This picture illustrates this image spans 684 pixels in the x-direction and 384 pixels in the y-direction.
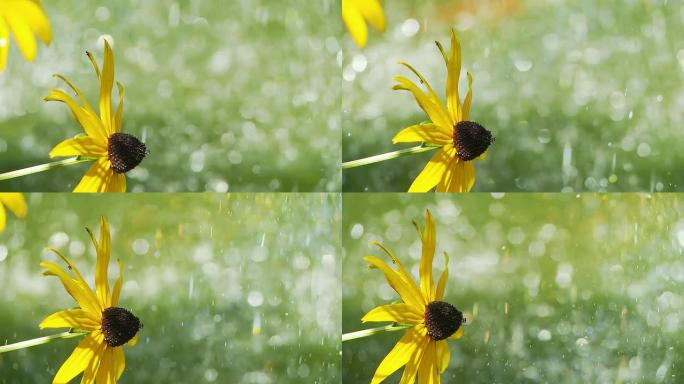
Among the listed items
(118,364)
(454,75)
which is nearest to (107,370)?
(118,364)

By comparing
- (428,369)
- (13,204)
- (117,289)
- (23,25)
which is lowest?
(428,369)

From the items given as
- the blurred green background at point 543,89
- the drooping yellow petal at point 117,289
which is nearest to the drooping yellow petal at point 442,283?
the blurred green background at point 543,89

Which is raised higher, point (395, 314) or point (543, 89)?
point (543, 89)

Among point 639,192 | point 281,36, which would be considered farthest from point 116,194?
point 639,192

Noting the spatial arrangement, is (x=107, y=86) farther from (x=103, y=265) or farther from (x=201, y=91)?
(x=103, y=265)

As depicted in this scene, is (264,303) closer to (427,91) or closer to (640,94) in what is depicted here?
(427,91)
